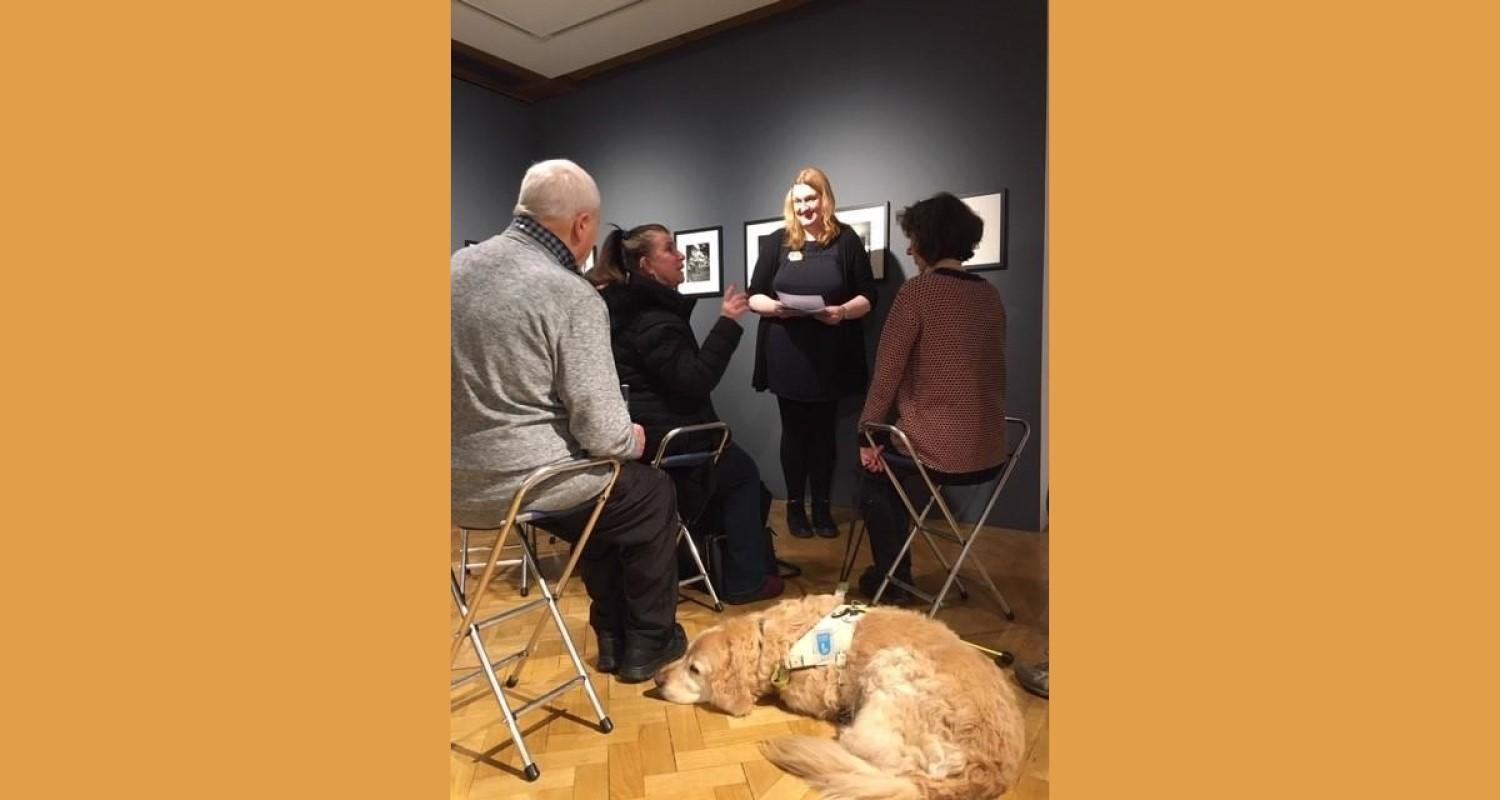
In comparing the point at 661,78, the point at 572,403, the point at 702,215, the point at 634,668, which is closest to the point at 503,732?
the point at 634,668

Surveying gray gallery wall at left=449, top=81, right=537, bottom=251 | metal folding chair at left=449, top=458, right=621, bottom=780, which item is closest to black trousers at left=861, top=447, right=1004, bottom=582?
metal folding chair at left=449, top=458, right=621, bottom=780

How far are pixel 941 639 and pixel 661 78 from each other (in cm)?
477

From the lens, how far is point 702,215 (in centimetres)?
537

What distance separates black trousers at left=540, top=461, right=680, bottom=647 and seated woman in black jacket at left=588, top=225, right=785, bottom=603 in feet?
1.89

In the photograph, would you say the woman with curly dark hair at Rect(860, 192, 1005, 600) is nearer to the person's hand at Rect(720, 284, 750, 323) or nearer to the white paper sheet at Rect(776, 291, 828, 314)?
the person's hand at Rect(720, 284, 750, 323)

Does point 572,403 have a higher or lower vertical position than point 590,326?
lower

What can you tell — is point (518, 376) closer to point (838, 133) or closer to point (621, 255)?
point (621, 255)

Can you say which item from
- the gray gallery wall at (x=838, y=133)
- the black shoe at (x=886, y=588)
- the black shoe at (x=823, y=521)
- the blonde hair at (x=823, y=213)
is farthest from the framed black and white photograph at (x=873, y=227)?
the black shoe at (x=886, y=588)

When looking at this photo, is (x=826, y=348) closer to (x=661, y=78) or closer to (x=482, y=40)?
(x=661, y=78)

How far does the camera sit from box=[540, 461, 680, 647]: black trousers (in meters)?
2.26

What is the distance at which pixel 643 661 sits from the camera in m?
2.44

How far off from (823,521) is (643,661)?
2070mm

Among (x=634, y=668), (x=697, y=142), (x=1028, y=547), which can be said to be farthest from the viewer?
(x=697, y=142)

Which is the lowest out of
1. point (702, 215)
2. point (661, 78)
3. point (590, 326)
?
point (590, 326)
